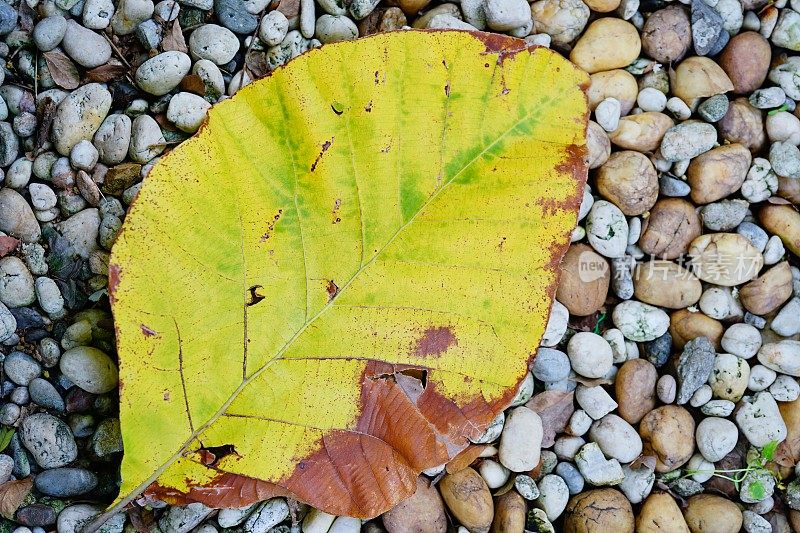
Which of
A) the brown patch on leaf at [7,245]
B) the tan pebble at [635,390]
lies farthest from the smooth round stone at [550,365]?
the brown patch on leaf at [7,245]

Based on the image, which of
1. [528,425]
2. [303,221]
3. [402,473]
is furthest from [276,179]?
[528,425]

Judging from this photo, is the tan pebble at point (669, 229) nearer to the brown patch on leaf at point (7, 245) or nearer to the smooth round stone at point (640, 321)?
the smooth round stone at point (640, 321)

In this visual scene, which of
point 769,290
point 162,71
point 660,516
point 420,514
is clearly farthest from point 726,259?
point 162,71

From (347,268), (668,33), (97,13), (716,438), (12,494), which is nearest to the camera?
(347,268)

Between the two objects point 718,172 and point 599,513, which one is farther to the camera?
point 718,172

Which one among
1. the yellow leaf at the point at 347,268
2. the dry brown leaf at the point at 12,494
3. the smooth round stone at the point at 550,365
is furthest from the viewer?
the smooth round stone at the point at 550,365

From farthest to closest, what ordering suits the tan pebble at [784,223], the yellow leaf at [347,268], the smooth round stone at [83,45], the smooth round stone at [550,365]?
the tan pebble at [784,223] → the smooth round stone at [550,365] → the smooth round stone at [83,45] → the yellow leaf at [347,268]

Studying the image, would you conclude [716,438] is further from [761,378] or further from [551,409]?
[551,409]
